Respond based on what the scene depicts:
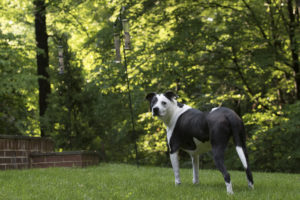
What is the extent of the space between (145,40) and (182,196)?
1295 centimetres

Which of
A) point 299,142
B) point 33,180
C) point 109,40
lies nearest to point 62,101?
point 109,40

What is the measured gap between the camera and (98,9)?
2228 centimetres

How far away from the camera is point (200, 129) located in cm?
653

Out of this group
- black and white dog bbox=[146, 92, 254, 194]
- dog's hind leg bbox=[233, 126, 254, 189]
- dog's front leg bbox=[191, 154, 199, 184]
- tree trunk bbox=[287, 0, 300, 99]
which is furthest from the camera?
tree trunk bbox=[287, 0, 300, 99]

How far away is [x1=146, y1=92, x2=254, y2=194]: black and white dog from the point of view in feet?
19.6

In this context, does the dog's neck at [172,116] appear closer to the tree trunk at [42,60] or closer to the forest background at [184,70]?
the forest background at [184,70]

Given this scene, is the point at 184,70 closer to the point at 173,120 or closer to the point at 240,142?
the point at 173,120

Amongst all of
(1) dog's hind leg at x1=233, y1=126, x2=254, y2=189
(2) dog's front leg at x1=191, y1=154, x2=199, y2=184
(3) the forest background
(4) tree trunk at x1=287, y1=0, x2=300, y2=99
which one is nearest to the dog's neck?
(2) dog's front leg at x1=191, y1=154, x2=199, y2=184

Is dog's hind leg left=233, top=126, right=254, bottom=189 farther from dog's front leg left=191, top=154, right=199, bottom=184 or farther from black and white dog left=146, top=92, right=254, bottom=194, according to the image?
dog's front leg left=191, top=154, right=199, bottom=184

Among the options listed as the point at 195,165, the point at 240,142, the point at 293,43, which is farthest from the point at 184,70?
the point at 240,142

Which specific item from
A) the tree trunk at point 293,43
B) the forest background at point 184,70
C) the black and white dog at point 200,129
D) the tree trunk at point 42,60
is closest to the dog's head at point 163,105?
the black and white dog at point 200,129

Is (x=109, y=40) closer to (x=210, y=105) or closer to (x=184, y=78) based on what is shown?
(x=184, y=78)

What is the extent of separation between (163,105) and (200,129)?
1004 mm

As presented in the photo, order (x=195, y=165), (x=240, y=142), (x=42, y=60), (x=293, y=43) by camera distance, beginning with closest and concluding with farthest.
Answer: (x=240, y=142) < (x=195, y=165) < (x=293, y=43) < (x=42, y=60)
